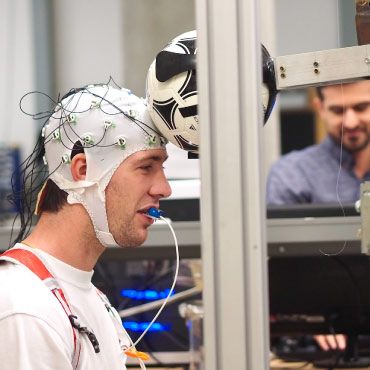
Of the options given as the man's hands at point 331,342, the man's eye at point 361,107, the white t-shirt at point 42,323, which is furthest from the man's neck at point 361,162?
the white t-shirt at point 42,323

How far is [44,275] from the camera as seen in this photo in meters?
1.93

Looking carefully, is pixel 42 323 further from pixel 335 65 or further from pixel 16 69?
pixel 16 69

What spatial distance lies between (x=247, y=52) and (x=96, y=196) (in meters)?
0.78

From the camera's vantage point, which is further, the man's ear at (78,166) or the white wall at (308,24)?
the man's ear at (78,166)

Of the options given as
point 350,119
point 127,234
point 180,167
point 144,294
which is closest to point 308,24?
point 127,234

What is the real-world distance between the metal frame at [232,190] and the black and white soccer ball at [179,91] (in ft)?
1.13

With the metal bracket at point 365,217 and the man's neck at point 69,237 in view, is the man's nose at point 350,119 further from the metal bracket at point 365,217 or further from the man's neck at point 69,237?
the metal bracket at point 365,217

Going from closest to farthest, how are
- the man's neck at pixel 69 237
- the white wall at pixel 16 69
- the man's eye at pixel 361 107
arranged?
the man's neck at pixel 69 237 < the man's eye at pixel 361 107 < the white wall at pixel 16 69

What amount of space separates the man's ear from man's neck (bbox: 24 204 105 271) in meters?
0.06

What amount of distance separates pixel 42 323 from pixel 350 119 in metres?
2.11

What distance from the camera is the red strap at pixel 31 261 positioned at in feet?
6.30

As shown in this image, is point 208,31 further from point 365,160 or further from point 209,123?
point 365,160

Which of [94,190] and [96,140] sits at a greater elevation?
[96,140]

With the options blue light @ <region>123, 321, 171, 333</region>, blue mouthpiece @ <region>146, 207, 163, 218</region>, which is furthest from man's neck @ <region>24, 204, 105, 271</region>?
blue light @ <region>123, 321, 171, 333</region>
